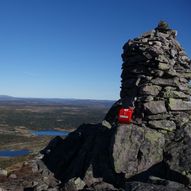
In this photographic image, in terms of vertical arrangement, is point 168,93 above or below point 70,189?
above

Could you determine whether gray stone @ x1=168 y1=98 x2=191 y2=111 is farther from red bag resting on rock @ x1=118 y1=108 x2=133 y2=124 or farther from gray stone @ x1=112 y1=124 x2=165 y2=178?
red bag resting on rock @ x1=118 y1=108 x2=133 y2=124

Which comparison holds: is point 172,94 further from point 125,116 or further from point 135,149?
point 135,149

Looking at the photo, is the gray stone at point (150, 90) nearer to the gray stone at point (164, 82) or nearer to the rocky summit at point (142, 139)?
the rocky summit at point (142, 139)

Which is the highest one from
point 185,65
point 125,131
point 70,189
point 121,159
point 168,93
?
point 185,65

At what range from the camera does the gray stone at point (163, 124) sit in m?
28.6

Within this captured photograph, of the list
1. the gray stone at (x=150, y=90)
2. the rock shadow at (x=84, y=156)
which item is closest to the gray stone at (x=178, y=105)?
the gray stone at (x=150, y=90)

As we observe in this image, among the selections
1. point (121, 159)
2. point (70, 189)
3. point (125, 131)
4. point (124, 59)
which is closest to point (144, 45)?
point (124, 59)

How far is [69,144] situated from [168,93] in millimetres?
10538

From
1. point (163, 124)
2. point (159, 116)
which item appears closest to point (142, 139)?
point (163, 124)

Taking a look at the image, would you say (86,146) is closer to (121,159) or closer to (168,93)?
(121,159)

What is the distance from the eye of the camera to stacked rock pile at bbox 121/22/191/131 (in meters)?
29.4

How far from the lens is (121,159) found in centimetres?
2603

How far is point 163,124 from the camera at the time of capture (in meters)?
28.8

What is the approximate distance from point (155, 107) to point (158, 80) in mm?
2643
